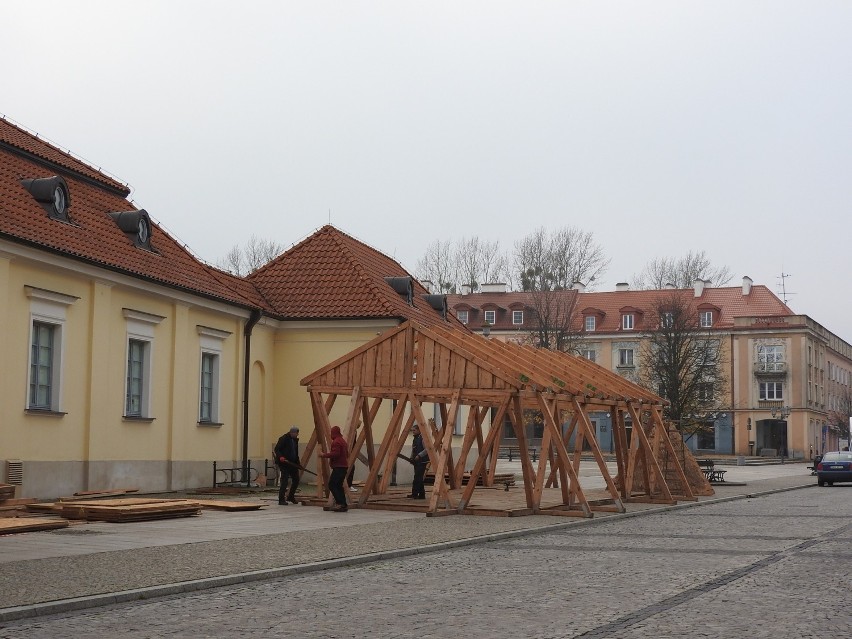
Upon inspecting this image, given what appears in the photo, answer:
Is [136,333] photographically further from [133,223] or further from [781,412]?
[781,412]

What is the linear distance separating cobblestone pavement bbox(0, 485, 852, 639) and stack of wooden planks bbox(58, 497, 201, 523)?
5817mm

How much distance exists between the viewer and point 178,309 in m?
26.8

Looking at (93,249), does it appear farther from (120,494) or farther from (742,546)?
(742,546)

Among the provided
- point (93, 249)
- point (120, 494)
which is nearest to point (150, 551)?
point (120, 494)

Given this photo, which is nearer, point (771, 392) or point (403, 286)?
point (403, 286)

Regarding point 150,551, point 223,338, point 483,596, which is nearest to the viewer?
point 483,596

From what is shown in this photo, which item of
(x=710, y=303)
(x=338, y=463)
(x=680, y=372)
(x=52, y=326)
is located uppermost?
(x=710, y=303)

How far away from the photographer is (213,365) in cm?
2897

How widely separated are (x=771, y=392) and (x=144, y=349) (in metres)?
66.2

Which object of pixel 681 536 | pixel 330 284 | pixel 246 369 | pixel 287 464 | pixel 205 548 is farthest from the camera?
pixel 330 284

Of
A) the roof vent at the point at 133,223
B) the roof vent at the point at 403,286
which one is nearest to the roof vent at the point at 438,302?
the roof vent at the point at 403,286

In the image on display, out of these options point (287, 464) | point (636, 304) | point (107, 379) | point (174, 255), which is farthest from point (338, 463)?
point (636, 304)

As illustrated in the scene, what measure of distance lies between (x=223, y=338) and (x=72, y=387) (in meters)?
6.73

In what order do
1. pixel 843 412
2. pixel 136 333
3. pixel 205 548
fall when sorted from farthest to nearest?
1. pixel 843 412
2. pixel 136 333
3. pixel 205 548
